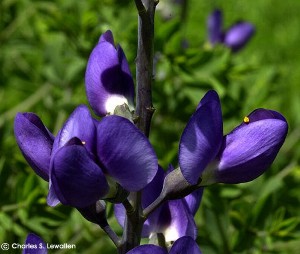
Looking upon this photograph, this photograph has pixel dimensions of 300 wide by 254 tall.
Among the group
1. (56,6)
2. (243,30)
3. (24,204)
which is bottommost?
(24,204)

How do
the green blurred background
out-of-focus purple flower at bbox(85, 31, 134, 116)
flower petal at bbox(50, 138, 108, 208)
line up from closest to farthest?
1. flower petal at bbox(50, 138, 108, 208)
2. out-of-focus purple flower at bbox(85, 31, 134, 116)
3. the green blurred background

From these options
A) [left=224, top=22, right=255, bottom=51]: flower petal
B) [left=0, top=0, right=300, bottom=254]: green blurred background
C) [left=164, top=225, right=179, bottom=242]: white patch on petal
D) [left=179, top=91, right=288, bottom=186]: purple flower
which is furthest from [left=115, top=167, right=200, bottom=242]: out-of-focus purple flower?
[left=224, top=22, right=255, bottom=51]: flower petal

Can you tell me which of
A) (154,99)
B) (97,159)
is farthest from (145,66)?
(154,99)

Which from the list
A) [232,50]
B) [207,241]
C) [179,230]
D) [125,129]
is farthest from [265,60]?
[125,129]

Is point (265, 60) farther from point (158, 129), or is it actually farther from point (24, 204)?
point (24, 204)

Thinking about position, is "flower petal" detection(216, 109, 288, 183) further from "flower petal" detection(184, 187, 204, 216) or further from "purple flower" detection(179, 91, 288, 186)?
"flower petal" detection(184, 187, 204, 216)

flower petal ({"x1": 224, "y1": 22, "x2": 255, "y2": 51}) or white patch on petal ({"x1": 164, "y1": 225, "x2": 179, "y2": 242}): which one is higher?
flower petal ({"x1": 224, "y1": 22, "x2": 255, "y2": 51})
